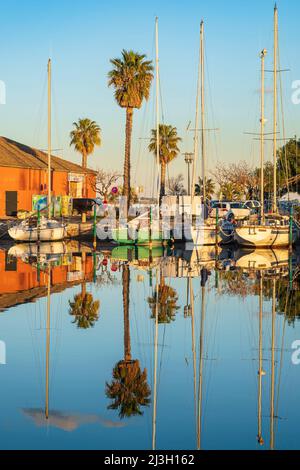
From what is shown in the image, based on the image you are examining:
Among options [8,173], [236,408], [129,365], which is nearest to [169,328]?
[129,365]

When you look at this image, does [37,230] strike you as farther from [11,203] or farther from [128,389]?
[128,389]

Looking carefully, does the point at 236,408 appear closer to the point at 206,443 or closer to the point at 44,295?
Result: the point at 206,443

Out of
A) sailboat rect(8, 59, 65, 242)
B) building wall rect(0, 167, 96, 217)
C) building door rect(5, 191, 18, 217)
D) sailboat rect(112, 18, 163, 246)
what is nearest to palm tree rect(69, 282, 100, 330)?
sailboat rect(112, 18, 163, 246)

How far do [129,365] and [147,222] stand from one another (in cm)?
3099

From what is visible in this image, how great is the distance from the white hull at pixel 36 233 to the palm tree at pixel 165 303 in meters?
21.8

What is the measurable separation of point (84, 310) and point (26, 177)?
4689cm

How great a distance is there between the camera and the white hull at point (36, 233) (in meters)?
46.0

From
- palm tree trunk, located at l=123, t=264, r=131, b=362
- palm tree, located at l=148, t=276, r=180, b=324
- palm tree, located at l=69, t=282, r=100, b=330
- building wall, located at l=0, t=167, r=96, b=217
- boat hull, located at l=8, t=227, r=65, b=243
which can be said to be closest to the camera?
palm tree trunk, located at l=123, t=264, r=131, b=362

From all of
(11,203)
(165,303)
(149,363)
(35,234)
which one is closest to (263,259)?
(35,234)

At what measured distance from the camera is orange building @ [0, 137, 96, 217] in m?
64.1

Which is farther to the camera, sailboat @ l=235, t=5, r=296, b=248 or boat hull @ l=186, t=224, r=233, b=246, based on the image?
boat hull @ l=186, t=224, r=233, b=246

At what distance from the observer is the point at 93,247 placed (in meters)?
44.9

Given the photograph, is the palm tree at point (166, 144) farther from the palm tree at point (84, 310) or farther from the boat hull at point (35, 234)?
the palm tree at point (84, 310)

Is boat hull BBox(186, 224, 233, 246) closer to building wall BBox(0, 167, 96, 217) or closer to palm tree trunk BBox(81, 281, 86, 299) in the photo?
palm tree trunk BBox(81, 281, 86, 299)
